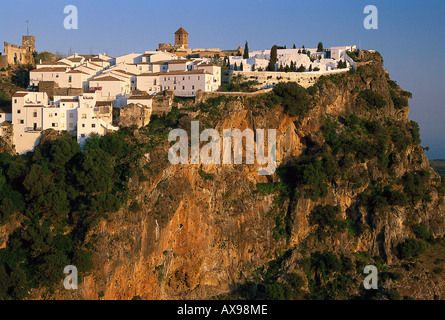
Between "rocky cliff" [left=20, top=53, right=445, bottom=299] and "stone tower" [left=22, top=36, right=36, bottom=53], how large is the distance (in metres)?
24.0

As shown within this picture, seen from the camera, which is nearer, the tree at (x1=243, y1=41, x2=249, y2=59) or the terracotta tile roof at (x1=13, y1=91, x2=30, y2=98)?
the terracotta tile roof at (x1=13, y1=91, x2=30, y2=98)

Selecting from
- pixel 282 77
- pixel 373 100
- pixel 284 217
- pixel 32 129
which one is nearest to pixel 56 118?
pixel 32 129

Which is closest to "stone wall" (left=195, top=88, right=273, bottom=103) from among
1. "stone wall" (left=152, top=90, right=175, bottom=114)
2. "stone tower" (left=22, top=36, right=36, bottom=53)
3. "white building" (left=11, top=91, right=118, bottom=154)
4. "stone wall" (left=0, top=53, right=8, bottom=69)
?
"stone wall" (left=152, top=90, right=175, bottom=114)

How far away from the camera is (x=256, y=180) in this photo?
4656cm

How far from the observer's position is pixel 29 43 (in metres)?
63.2

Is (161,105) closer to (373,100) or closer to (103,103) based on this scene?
(103,103)

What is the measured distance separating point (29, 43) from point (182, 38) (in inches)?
590

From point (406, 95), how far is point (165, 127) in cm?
2306

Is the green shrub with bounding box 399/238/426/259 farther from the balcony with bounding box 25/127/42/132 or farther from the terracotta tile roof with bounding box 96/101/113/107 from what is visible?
the balcony with bounding box 25/127/42/132

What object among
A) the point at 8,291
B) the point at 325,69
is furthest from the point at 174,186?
the point at 325,69

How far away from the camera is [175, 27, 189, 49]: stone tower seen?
65.5 metres

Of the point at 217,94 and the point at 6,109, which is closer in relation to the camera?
the point at 6,109

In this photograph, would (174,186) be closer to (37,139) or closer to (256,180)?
(256,180)
